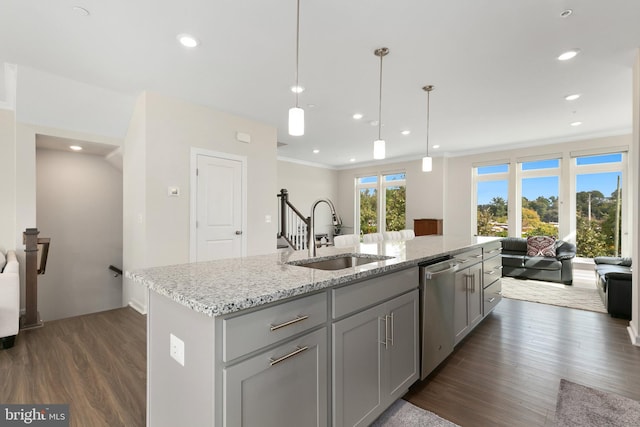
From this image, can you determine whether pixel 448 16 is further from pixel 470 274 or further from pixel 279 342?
pixel 279 342

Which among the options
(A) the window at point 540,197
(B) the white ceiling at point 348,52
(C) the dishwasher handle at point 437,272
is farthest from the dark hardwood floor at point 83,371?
(A) the window at point 540,197

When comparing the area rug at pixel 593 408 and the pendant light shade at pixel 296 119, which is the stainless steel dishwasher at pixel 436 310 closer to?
the area rug at pixel 593 408

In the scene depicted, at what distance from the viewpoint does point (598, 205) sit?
6.01 meters

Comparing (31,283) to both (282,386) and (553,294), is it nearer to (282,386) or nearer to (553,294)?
(282,386)

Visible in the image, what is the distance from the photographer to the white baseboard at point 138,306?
385cm

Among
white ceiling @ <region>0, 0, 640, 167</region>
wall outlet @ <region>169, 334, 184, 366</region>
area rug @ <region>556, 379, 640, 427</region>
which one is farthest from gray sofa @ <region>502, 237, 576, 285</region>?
wall outlet @ <region>169, 334, 184, 366</region>

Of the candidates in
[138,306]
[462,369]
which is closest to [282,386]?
[462,369]

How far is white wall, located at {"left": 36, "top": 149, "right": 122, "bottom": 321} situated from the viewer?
16.5 feet

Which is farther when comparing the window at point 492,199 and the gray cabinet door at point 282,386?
the window at point 492,199

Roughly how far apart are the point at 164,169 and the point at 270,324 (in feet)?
10.9

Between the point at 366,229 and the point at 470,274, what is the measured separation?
6.56 m

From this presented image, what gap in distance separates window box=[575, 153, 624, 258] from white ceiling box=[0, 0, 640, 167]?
167 centimetres

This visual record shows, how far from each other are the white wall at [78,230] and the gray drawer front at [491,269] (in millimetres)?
5935

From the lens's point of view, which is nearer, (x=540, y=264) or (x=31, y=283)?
(x=31, y=283)
